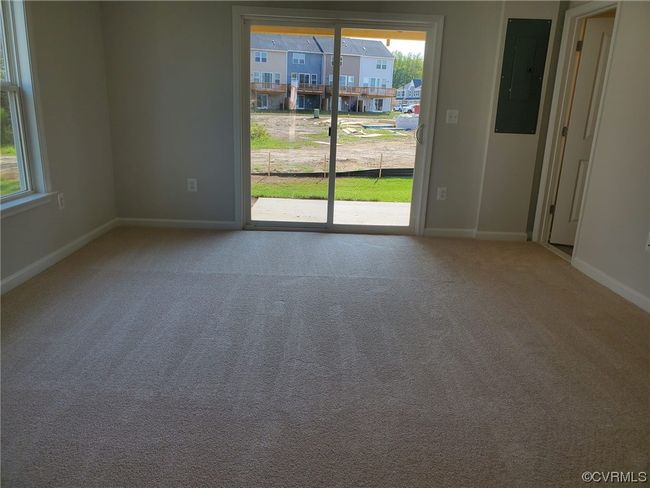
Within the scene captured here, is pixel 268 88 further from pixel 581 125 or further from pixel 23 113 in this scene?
pixel 581 125

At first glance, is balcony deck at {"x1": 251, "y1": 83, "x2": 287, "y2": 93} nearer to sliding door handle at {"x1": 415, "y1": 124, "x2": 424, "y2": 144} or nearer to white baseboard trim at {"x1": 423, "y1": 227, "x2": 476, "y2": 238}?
sliding door handle at {"x1": 415, "y1": 124, "x2": 424, "y2": 144}

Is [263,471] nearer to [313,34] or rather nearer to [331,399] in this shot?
[331,399]

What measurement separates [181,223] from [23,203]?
64.5 inches

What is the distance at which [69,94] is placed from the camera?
12.3ft

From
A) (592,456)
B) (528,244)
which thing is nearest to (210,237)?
(528,244)

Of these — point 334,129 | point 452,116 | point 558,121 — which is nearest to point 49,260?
point 334,129

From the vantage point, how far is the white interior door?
4113 millimetres

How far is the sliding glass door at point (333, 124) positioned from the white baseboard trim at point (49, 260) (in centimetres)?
135

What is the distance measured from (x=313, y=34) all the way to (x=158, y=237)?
7.54 ft

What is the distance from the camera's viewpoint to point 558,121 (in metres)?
4.36


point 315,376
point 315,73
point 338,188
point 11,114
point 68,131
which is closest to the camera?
point 315,376

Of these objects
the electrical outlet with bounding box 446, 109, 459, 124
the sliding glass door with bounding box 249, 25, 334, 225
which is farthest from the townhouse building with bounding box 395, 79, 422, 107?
the sliding glass door with bounding box 249, 25, 334, 225

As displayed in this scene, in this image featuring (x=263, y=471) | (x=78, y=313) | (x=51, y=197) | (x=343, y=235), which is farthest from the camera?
(x=343, y=235)

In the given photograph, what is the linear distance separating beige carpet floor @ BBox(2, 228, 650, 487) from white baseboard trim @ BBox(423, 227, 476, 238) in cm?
96
